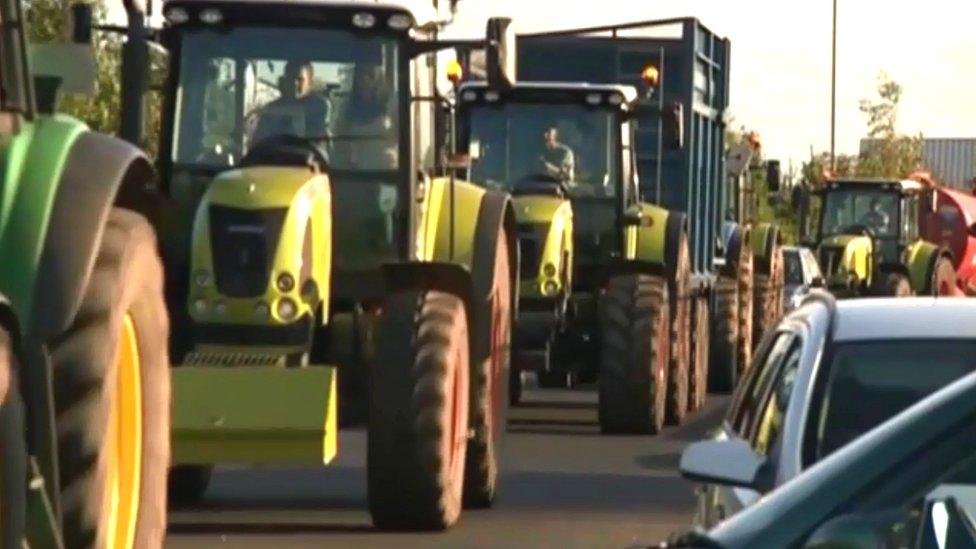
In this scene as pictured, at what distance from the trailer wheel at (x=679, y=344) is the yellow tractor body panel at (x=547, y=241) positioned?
122cm

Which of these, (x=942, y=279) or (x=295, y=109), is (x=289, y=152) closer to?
(x=295, y=109)

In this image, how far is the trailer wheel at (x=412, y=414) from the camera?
46.9 feet

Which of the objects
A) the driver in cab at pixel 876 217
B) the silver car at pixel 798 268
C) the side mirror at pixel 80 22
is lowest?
the silver car at pixel 798 268

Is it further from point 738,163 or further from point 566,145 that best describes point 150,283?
point 738,163

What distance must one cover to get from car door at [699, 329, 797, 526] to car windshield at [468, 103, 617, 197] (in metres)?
13.2

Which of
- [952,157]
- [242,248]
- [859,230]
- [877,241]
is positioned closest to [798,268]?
[859,230]

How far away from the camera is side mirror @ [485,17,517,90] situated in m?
14.7

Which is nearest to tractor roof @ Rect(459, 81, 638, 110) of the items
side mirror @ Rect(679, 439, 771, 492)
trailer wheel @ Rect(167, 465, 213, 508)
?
trailer wheel @ Rect(167, 465, 213, 508)

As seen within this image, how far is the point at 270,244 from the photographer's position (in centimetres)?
1456

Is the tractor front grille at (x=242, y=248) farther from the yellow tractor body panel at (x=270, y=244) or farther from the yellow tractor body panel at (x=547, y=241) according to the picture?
the yellow tractor body panel at (x=547, y=241)

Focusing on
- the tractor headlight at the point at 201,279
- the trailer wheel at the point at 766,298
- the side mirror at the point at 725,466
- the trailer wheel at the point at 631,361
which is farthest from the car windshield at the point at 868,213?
the side mirror at the point at 725,466

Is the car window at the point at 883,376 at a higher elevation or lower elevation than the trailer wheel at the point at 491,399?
higher

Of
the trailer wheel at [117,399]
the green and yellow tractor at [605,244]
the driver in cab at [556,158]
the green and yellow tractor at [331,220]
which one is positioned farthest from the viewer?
the driver in cab at [556,158]

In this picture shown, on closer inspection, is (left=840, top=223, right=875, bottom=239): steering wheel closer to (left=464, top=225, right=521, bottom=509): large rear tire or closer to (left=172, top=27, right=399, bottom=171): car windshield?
(left=464, top=225, right=521, bottom=509): large rear tire
